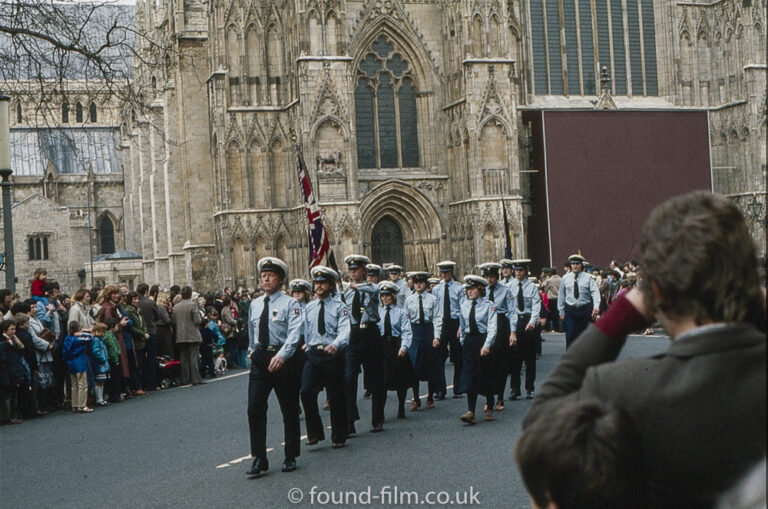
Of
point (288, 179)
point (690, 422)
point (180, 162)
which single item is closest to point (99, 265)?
point (180, 162)

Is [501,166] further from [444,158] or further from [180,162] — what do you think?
[180,162]

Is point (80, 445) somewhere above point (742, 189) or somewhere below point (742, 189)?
below

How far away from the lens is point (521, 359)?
15.0 meters

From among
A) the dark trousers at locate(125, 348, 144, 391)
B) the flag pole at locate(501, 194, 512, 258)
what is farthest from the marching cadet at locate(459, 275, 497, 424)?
the flag pole at locate(501, 194, 512, 258)

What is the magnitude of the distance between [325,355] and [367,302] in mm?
2108

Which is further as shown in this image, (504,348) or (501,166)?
(501,166)

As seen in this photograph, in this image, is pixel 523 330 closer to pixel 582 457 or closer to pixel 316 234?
pixel 316 234

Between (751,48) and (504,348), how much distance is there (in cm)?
2933

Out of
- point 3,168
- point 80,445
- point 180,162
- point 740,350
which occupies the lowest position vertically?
point 80,445

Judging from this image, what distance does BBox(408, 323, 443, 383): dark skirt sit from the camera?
47.3 feet

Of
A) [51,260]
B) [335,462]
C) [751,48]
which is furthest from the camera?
[51,260]

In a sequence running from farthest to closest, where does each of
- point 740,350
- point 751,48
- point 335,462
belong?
point 751,48 < point 335,462 < point 740,350

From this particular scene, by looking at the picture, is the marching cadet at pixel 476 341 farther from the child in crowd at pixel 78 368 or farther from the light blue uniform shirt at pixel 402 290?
the child in crowd at pixel 78 368

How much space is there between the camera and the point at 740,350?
2.47m
